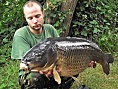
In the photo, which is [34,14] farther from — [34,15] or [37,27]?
[37,27]

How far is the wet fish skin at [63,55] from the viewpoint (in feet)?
7.64

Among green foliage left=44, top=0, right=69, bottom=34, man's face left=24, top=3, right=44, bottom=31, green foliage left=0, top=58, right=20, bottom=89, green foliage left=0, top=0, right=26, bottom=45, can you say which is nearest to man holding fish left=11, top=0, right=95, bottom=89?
man's face left=24, top=3, right=44, bottom=31

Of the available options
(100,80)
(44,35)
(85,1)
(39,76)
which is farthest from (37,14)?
(85,1)

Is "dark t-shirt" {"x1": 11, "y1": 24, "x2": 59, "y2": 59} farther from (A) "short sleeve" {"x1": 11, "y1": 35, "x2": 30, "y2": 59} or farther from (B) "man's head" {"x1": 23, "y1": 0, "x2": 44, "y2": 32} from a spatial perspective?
(B) "man's head" {"x1": 23, "y1": 0, "x2": 44, "y2": 32}

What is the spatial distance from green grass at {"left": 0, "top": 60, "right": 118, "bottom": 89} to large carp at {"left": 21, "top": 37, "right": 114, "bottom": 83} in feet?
4.42

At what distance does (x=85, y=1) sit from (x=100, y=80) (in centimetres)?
187

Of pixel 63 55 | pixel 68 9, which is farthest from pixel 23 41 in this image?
pixel 68 9

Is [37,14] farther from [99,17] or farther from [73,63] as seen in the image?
[99,17]

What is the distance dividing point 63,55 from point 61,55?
0.06 ft

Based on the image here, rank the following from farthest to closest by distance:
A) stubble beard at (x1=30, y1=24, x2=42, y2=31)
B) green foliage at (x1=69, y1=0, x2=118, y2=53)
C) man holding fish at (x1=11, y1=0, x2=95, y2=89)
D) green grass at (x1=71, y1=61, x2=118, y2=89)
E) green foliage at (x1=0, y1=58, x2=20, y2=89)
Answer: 1. green foliage at (x1=69, y1=0, x2=118, y2=53)
2. green grass at (x1=71, y1=61, x2=118, y2=89)
3. green foliage at (x1=0, y1=58, x2=20, y2=89)
4. stubble beard at (x1=30, y1=24, x2=42, y2=31)
5. man holding fish at (x1=11, y1=0, x2=95, y2=89)

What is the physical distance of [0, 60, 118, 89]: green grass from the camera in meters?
3.85

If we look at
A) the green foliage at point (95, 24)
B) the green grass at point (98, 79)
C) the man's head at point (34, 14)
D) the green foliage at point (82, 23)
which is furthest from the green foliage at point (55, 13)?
the man's head at point (34, 14)

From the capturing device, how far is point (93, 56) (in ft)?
8.86

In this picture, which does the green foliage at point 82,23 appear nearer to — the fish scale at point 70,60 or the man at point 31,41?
the man at point 31,41
